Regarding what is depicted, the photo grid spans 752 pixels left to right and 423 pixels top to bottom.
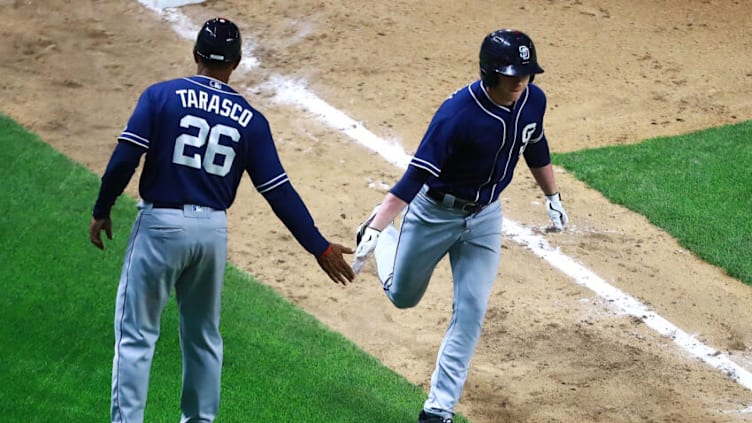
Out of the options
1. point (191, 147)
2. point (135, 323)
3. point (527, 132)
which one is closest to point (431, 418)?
point (527, 132)

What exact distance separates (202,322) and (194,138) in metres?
0.81

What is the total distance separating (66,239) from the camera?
24.9 ft

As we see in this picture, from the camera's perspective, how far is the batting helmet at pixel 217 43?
4973 mm

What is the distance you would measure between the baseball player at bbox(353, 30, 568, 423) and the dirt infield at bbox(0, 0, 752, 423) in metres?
0.57

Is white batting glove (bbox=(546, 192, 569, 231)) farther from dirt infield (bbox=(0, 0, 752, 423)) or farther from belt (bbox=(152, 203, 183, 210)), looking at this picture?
belt (bbox=(152, 203, 183, 210))

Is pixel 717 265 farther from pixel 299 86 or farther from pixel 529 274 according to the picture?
pixel 299 86

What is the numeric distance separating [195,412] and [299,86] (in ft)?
18.6

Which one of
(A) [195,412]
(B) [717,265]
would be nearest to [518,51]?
(A) [195,412]

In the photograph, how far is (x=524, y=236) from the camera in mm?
8359

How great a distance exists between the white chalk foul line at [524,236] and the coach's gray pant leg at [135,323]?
3441 millimetres

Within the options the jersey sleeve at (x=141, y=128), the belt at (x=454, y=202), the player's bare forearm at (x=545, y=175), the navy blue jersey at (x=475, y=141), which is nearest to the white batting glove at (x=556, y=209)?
the player's bare forearm at (x=545, y=175)

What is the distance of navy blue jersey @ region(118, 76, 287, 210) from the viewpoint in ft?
15.8

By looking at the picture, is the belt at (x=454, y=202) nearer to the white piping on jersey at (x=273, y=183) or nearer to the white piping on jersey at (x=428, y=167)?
the white piping on jersey at (x=428, y=167)

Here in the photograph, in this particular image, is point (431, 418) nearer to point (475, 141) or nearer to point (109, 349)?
point (475, 141)
